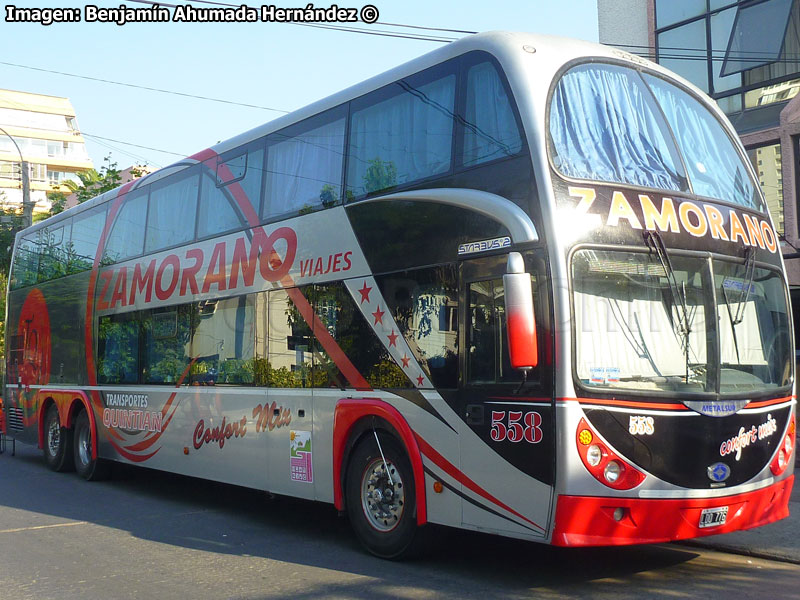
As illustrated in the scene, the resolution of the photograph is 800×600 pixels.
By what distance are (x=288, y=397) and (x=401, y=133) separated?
3.04 m

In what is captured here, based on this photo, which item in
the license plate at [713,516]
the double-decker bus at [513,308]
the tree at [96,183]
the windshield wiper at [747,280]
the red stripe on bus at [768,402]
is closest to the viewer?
the double-decker bus at [513,308]

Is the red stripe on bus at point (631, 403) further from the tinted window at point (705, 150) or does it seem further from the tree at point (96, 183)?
the tree at point (96, 183)

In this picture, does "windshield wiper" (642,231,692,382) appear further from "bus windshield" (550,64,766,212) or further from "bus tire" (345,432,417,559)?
"bus tire" (345,432,417,559)

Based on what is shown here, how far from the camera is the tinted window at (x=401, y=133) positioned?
312 inches

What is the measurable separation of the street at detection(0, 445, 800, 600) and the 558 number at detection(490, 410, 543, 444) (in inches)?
44.6

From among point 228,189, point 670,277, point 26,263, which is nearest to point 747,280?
point 670,277

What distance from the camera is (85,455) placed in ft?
48.6

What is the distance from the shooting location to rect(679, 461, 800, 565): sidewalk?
8.00 m

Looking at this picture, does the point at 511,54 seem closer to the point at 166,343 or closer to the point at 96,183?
the point at 166,343

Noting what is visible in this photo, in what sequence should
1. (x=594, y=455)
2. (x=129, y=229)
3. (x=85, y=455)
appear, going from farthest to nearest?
(x=85, y=455) → (x=129, y=229) → (x=594, y=455)

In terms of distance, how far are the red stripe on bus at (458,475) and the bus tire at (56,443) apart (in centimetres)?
959

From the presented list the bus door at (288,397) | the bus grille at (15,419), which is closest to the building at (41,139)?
the bus grille at (15,419)

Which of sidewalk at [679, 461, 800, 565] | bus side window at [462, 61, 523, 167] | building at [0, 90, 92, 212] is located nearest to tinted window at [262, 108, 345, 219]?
bus side window at [462, 61, 523, 167]

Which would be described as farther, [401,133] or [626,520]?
[401,133]
